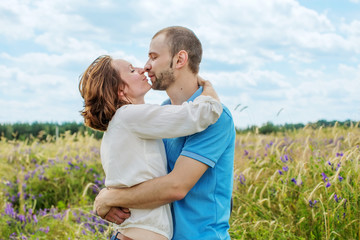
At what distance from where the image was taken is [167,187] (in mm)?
2203

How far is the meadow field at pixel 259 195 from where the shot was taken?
13.5 ft

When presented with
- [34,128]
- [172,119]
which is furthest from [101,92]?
[34,128]

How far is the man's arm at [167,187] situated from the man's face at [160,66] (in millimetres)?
687

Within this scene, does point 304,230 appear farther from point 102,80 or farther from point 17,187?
point 17,187

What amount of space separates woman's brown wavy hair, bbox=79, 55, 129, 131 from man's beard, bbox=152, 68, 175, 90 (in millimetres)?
234

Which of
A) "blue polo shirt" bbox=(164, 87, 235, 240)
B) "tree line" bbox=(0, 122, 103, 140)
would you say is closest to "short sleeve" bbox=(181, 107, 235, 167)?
"blue polo shirt" bbox=(164, 87, 235, 240)

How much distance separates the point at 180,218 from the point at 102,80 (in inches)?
39.7

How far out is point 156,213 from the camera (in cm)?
232

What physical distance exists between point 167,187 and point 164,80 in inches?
33.4

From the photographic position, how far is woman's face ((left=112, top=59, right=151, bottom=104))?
2.71 metres

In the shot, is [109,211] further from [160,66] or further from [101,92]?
[160,66]

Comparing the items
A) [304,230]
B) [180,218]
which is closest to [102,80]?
[180,218]

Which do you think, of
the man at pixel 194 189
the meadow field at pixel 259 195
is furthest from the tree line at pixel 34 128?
the man at pixel 194 189

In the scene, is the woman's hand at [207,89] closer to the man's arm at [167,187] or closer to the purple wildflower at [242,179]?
the man's arm at [167,187]
